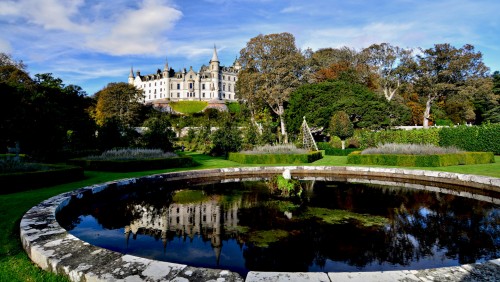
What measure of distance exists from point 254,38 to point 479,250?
1474 inches

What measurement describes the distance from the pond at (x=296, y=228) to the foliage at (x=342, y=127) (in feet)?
67.5

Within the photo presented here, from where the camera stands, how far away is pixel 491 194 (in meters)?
9.98

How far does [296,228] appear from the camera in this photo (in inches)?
255

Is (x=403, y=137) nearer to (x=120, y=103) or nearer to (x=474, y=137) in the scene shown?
(x=474, y=137)

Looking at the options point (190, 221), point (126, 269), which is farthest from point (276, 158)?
point (126, 269)

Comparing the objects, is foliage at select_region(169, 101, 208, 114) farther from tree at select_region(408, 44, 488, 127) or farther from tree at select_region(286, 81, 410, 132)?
tree at select_region(408, 44, 488, 127)

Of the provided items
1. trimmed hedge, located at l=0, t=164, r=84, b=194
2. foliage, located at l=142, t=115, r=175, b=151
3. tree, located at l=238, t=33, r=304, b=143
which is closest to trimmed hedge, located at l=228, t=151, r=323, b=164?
foliage, located at l=142, t=115, r=175, b=151

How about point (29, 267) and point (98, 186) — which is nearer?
point (29, 267)

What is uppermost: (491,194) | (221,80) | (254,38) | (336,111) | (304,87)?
(221,80)

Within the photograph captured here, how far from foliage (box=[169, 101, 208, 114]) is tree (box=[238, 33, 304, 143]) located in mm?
48975

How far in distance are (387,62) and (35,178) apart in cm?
4823

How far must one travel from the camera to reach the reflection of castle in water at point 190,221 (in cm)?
629

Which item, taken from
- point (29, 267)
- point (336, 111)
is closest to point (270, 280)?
point (29, 267)

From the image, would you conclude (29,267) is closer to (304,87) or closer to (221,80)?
(304,87)
